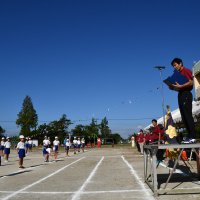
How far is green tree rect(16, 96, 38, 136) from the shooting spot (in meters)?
121

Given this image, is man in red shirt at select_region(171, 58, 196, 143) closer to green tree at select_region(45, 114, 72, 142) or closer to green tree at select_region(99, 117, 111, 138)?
green tree at select_region(45, 114, 72, 142)

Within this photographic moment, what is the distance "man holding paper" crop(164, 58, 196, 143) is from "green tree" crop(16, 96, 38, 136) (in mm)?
108206

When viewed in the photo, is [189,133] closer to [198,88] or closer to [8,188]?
[8,188]

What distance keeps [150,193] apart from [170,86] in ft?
8.81

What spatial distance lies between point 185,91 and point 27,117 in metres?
116

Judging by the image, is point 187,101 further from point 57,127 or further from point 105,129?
point 105,129

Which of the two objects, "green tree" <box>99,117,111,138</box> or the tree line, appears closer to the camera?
the tree line

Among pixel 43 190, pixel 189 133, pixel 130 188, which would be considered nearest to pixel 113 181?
pixel 130 188

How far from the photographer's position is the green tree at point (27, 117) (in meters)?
121

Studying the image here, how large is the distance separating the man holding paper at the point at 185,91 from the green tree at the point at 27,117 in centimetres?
10821

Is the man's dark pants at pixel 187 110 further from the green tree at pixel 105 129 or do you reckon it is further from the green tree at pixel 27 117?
the green tree at pixel 105 129

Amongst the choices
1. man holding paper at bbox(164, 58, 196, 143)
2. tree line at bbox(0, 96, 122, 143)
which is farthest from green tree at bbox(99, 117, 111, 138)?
man holding paper at bbox(164, 58, 196, 143)

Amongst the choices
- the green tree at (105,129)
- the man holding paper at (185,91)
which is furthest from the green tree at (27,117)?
the man holding paper at (185,91)

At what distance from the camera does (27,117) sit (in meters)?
123
